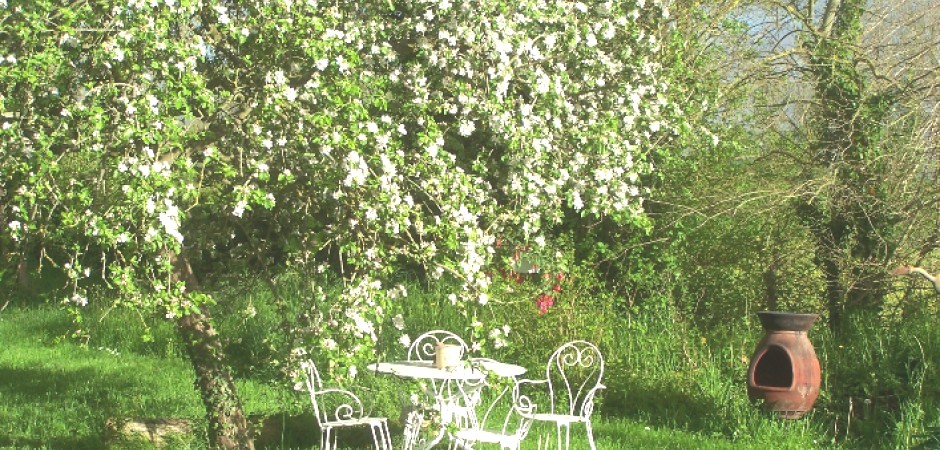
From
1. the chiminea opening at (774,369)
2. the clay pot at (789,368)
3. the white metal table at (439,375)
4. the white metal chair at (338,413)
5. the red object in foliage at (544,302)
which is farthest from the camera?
the red object in foliage at (544,302)

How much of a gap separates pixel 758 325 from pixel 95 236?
5920 mm

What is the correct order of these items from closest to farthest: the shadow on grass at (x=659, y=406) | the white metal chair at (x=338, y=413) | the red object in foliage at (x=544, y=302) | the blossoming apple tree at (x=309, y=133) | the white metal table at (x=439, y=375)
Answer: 1. the blossoming apple tree at (x=309, y=133)
2. the white metal table at (x=439, y=375)
3. the white metal chair at (x=338, y=413)
4. the shadow on grass at (x=659, y=406)
5. the red object in foliage at (x=544, y=302)

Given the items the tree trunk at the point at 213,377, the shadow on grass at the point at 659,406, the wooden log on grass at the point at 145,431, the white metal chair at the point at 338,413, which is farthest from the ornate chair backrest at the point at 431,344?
the wooden log on grass at the point at 145,431

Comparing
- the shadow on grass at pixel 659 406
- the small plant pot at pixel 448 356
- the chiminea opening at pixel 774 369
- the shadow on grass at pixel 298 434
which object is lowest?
the shadow on grass at pixel 298 434

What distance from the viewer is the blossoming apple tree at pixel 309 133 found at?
4.24m

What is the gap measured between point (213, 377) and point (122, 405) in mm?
2807

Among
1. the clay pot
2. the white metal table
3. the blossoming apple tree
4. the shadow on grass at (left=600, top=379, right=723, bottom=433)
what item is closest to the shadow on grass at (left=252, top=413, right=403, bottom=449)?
the blossoming apple tree

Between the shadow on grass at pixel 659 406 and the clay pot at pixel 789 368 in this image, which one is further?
the shadow on grass at pixel 659 406

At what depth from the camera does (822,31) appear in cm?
862

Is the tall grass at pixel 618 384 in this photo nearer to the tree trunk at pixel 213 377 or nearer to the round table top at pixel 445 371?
the tree trunk at pixel 213 377

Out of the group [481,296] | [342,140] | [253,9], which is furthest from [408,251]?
[253,9]

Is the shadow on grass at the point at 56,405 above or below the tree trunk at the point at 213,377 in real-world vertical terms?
below

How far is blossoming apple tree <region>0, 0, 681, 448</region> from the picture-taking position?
13.9ft

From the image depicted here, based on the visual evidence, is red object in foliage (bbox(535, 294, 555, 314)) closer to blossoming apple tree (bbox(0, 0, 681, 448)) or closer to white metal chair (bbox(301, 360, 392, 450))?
white metal chair (bbox(301, 360, 392, 450))
